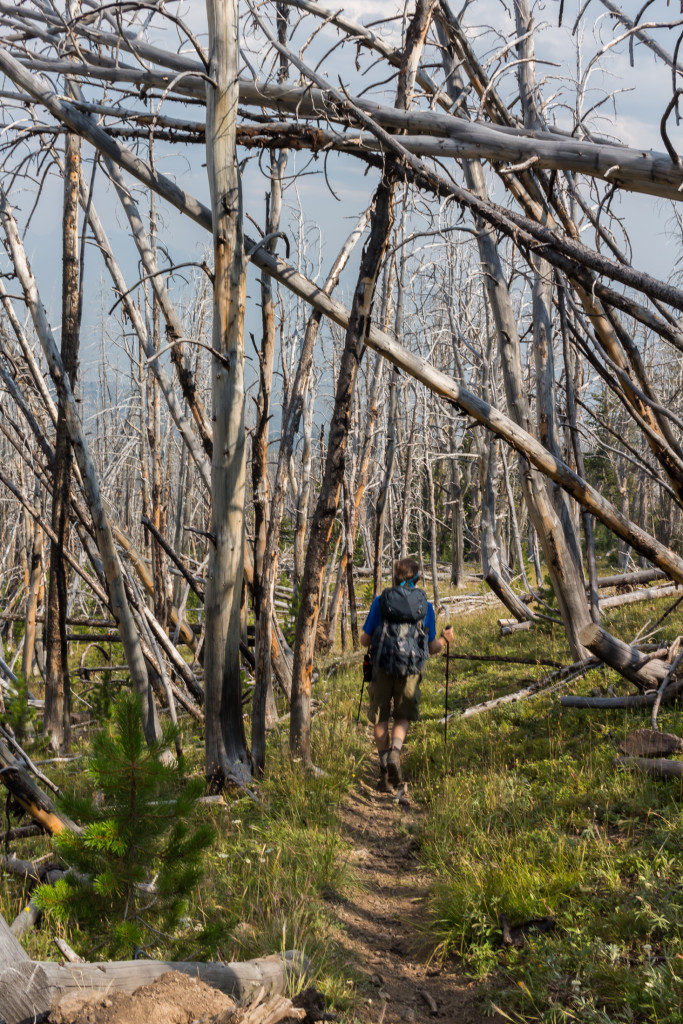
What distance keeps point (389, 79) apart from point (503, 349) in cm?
281

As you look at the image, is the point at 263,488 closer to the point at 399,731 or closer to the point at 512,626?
the point at 399,731

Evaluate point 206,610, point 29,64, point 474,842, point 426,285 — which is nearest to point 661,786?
point 474,842

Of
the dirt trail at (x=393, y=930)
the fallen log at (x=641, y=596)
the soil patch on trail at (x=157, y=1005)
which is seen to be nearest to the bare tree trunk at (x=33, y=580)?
the dirt trail at (x=393, y=930)

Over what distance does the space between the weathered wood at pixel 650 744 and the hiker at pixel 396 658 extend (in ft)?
5.80

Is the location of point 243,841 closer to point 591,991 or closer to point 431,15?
point 591,991

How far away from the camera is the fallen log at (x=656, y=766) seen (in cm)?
436

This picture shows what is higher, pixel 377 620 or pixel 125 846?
pixel 377 620

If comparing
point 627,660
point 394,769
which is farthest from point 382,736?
point 627,660

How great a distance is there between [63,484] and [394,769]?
381 cm

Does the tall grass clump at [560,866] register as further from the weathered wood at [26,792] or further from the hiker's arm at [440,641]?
the weathered wood at [26,792]

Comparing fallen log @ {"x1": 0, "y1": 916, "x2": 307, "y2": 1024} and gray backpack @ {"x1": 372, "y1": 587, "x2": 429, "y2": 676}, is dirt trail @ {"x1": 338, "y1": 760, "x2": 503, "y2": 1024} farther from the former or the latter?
gray backpack @ {"x1": 372, "y1": 587, "x2": 429, "y2": 676}

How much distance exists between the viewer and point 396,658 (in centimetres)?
589

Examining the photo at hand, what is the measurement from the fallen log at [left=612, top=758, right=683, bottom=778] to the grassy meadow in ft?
A: 0.30

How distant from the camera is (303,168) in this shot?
5.00 m
